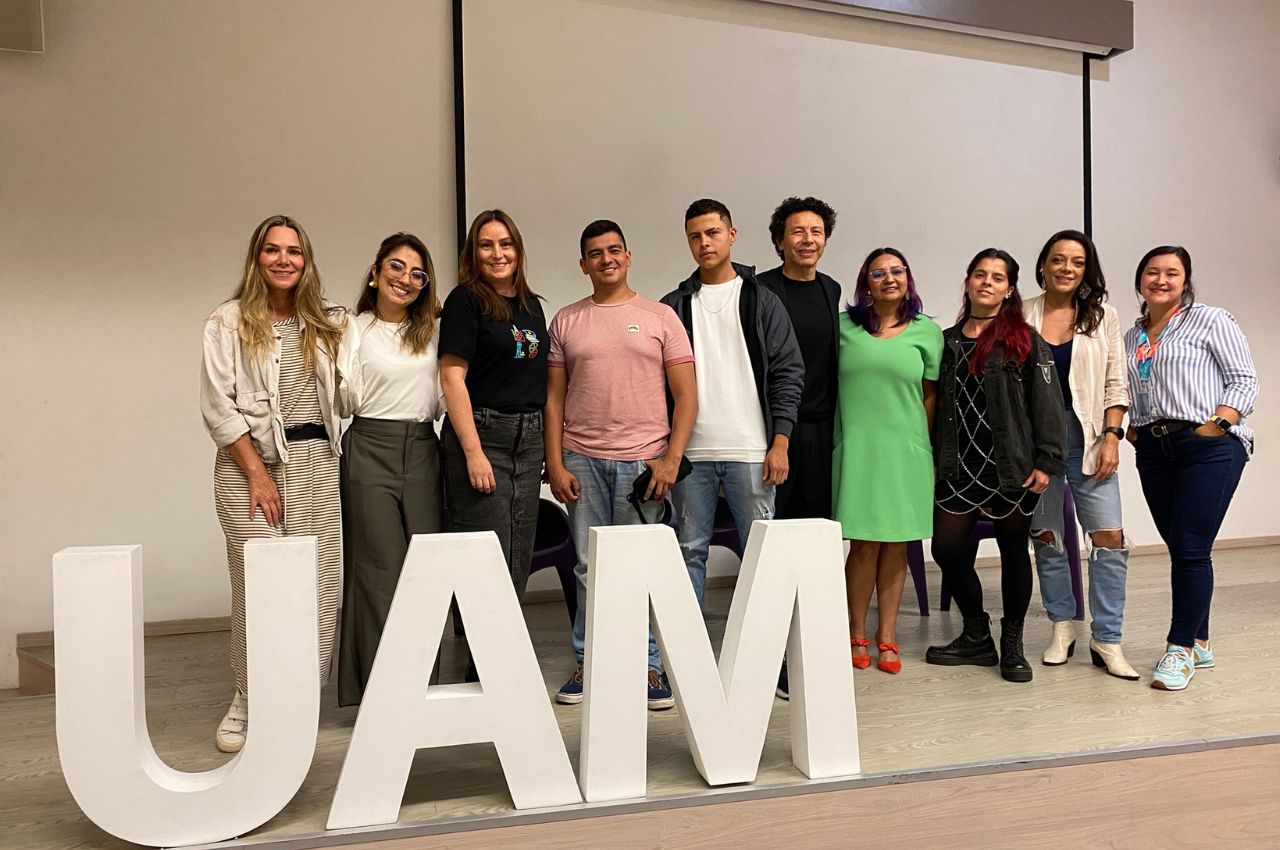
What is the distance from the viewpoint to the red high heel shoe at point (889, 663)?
9.64ft

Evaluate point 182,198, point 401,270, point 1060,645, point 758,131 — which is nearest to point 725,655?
point 401,270

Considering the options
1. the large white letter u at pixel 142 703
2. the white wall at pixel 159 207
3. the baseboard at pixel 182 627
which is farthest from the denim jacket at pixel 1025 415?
the baseboard at pixel 182 627

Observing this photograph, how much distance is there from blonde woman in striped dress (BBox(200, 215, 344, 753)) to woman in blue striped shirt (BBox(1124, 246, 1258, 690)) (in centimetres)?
239

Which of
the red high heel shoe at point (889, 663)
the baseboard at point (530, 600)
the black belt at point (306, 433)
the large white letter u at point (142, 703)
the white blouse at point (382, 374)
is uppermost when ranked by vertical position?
the white blouse at point (382, 374)

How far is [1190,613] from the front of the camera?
111 inches

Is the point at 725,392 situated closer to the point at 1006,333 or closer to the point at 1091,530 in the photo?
the point at 1006,333

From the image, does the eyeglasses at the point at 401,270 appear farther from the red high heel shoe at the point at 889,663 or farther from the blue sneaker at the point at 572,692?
the red high heel shoe at the point at 889,663

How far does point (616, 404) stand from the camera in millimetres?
2564

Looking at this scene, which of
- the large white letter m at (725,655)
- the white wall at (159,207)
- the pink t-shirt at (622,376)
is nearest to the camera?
the large white letter m at (725,655)

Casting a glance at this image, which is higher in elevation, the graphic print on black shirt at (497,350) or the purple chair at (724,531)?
the graphic print on black shirt at (497,350)

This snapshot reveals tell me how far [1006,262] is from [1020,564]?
3.04 feet

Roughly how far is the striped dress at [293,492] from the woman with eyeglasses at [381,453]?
53 millimetres

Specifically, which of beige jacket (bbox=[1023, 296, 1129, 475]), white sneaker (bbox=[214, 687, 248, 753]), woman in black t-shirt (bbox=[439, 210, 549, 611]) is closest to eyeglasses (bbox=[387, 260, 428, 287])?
woman in black t-shirt (bbox=[439, 210, 549, 611])

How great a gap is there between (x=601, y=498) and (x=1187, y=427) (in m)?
1.74
